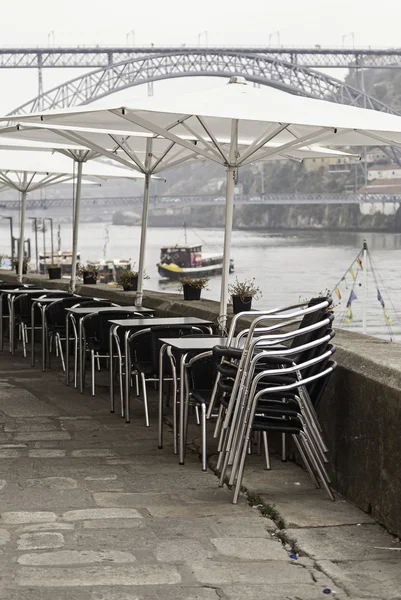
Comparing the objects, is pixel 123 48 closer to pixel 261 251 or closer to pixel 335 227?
pixel 261 251

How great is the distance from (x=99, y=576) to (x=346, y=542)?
67cm

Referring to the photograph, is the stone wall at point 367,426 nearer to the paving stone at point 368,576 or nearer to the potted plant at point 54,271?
the paving stone at point 368,576

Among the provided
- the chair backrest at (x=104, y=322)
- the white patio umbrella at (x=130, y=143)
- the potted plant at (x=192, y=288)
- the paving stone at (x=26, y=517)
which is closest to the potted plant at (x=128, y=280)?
the white patio umbrella at (x=130, y=143)

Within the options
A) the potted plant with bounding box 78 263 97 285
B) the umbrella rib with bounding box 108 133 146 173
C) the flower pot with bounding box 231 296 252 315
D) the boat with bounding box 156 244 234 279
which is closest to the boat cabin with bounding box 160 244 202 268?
the boat with bounding box 156 244 234 279

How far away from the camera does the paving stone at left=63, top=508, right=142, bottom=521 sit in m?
2.70

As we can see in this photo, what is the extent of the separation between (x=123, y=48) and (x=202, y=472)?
5387cm

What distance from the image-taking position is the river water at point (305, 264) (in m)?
37.4

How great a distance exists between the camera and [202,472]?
3.32m

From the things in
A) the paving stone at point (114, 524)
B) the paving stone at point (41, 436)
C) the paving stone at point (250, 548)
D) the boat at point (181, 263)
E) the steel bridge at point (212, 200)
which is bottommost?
the boat at point (181, 263)

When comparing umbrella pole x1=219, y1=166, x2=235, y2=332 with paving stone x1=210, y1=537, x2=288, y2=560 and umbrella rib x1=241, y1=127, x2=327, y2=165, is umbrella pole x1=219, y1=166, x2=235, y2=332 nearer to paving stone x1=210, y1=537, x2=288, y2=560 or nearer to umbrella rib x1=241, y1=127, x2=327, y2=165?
umbrella rib x1=241, y1=127, x2=327, y2=165

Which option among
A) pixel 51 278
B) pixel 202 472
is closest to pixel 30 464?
pixel 202 472

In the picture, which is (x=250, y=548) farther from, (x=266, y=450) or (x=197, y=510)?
(x=266, y=450)

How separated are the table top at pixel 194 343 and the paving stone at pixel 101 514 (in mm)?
864

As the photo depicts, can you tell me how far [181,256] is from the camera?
5509 centimetres
